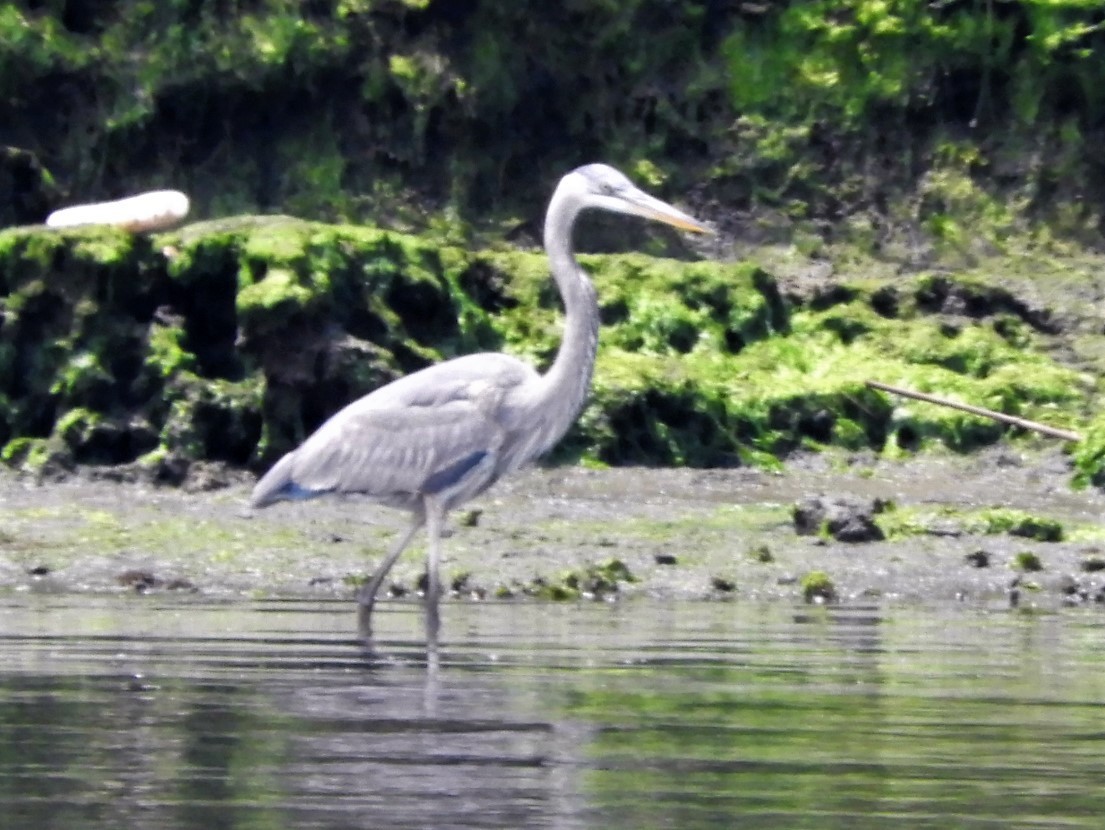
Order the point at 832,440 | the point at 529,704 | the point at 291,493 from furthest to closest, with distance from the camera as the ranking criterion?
1. the point at 832,440
2. the point at 291,493
3. the point at 529,704

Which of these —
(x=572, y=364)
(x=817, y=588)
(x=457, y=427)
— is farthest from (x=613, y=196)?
(x=817, y=588)

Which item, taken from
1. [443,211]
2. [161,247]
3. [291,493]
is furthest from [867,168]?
[291,493]

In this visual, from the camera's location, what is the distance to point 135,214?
19.2m

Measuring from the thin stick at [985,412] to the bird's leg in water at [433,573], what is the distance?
18.0ft

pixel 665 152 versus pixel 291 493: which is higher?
pixel 665 152

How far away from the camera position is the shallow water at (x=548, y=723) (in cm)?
606

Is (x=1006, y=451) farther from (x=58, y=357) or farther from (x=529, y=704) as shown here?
(x=529, y=704)

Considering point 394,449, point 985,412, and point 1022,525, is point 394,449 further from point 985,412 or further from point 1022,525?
point 985,412

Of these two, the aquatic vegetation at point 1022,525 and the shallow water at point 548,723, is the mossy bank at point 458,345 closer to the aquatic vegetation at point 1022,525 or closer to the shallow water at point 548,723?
the aquatic vegetation at point 1022,525

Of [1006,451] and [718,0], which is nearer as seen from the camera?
[1006,451]

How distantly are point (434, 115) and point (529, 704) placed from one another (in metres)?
15.4

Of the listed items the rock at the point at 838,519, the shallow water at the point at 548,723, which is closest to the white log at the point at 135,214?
the rock at the point at 838,519

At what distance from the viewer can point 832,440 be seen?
19.0m

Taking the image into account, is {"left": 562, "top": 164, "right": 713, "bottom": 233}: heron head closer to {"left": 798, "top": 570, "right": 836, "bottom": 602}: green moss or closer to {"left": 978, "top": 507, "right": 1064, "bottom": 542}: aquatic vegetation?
{"left": 798, "top": 570, "right": 836, "bottom": 602}: green moss
